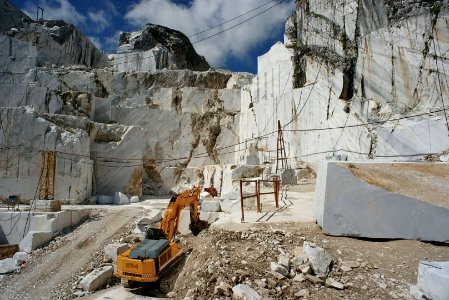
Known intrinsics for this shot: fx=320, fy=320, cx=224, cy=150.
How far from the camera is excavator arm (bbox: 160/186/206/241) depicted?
921 centimetres

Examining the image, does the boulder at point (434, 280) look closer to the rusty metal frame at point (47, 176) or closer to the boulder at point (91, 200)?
the rusty metal frame at point (47, 176)

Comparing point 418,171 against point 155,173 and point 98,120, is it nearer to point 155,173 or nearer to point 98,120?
point 155,173

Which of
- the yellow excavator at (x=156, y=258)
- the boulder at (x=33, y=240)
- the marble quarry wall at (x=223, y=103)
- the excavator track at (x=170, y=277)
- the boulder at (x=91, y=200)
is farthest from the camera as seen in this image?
the boulder at (x=91, y=200)

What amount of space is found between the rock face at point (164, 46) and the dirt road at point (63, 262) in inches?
988

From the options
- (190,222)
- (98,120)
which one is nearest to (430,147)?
(190,222)

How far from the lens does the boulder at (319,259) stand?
16.3ft

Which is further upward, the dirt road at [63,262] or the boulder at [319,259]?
the boulder at [319,259]

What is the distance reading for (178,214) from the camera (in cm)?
960

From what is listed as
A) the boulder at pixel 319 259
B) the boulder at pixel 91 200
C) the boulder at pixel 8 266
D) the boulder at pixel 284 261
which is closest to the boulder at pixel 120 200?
the boulder at pixel 91 200

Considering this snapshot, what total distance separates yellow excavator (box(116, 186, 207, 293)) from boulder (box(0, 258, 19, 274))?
6003 mm

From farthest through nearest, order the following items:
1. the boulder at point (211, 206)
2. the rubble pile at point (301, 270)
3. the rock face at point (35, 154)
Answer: the rock face at point (35, 154)
the boulder at point (211, 206)
the rubble pile at point (301, 270)

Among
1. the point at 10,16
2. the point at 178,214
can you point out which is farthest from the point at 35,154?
the point at 10,16

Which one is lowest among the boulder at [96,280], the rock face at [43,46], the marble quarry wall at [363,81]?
the boulder at [96,280]

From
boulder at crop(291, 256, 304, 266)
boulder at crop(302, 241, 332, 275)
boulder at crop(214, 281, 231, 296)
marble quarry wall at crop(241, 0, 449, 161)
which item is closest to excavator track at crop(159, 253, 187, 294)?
boulder at crop(214, 281, 231, 296)
